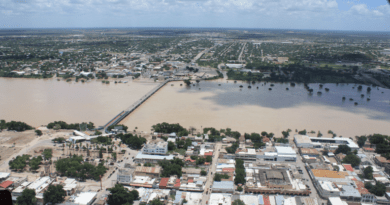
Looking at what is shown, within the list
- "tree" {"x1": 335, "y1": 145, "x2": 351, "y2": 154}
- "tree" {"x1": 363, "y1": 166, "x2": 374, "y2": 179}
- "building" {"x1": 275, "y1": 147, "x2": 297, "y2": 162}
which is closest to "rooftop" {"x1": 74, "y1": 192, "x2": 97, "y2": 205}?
"building" {"x1": 275, "y1": 147, "x2": 297, "y2": 162}

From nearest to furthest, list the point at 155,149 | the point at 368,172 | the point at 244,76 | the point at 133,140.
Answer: the point at 368,172
the point at 155,149
the point at 133,140
the point at 244,76

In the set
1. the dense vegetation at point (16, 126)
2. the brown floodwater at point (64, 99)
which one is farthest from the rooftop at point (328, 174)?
the dense vegetation at point (16, 126)

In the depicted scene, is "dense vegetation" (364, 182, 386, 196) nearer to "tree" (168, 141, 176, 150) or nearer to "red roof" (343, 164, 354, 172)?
"red roof" (343, 164, 354, 172)

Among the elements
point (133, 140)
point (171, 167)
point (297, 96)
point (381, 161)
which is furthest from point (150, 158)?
point (297, 96)

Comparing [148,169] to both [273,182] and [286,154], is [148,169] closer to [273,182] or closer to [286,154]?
[273,182]

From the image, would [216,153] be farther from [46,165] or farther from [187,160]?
[46,165]

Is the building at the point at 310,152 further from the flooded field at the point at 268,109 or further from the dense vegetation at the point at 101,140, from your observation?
the dense vegetation at the point at 101,140
